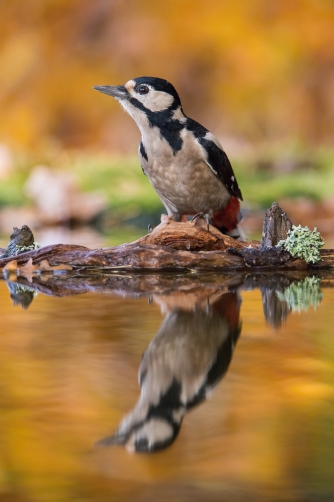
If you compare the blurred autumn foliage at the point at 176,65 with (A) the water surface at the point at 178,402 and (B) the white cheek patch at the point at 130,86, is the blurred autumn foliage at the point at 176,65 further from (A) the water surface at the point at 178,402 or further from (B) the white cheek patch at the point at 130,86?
(A) the water surface at the point at 178,402

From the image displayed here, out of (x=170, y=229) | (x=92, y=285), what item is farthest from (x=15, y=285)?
(x=170, y=229)

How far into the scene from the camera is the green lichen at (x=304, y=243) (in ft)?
8.85

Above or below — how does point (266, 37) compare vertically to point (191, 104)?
above

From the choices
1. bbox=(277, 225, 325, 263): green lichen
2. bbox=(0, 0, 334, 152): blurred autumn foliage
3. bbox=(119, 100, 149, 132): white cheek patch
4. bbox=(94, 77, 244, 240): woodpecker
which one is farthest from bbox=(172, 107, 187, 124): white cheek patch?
bbox=(0, 0, 334, 152): blurred autumn foliage

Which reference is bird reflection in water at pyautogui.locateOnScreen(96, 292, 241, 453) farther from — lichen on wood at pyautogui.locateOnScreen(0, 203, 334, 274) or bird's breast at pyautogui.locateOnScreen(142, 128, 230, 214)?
bird's breast at pyautogui.locateOnScreen(142, 128, 230, 214)

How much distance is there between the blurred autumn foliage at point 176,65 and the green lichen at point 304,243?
19.4 feet

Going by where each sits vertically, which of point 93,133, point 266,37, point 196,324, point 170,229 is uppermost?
point 266,37

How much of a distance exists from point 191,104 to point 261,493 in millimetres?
8123

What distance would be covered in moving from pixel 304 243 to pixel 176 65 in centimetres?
651

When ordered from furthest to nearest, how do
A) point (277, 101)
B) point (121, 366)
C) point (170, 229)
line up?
point (277, 101) < point (170, 229) < point (121, 366)

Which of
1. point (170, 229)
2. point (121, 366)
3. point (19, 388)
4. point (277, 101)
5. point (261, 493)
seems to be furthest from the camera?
point (277, 101)

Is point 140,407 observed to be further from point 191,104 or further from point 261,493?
point 191,104

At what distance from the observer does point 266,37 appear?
8.79 m

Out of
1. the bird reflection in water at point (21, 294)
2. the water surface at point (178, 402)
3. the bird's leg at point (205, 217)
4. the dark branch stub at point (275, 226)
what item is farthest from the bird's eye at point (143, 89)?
the water surface at point (178, 402)
